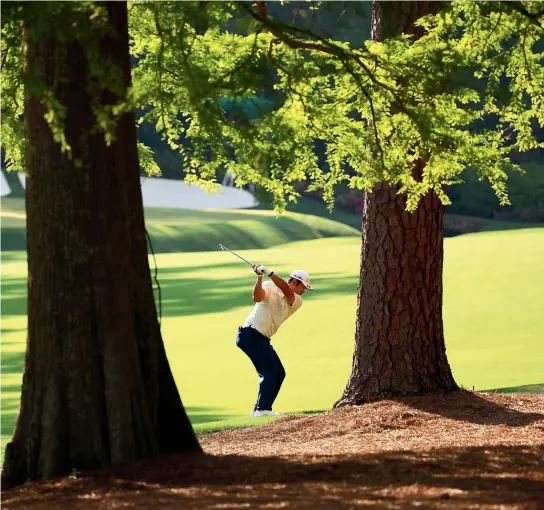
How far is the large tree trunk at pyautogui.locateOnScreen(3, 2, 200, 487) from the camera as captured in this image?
7.32 meters

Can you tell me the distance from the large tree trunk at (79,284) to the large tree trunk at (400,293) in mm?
4098

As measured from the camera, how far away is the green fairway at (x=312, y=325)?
48.9 ft

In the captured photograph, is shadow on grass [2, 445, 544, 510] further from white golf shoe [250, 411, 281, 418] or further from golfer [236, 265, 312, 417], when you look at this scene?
white golf shoe [250, 411, 281, 418]

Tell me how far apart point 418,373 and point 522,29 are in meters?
3.90

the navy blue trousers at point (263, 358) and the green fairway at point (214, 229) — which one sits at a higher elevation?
the green fairway at point (214, 229)

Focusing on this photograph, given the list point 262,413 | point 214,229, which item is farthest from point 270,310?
point 214,229

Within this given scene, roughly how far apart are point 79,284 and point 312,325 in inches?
491

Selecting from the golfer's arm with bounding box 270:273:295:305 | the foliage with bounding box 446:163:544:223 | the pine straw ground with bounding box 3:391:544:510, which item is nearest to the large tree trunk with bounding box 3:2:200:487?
the pine straw ground with bounding box 3:391:544:510

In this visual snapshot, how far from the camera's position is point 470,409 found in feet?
35.9

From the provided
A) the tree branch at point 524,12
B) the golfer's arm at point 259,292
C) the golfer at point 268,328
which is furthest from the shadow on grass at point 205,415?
the tree branch at point 524,12

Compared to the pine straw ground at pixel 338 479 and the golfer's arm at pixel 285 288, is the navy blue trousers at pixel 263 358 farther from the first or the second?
the pine straw ground at pixel 338 479

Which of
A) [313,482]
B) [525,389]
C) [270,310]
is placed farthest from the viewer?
[525,389]

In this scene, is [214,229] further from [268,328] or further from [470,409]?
[470,409]

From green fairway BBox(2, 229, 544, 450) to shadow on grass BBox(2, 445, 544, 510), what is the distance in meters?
4.66
